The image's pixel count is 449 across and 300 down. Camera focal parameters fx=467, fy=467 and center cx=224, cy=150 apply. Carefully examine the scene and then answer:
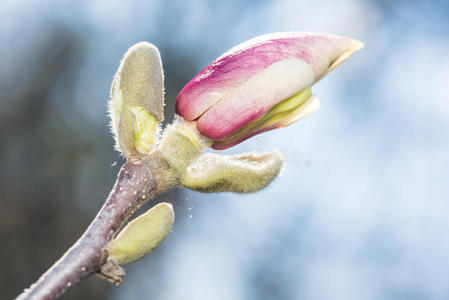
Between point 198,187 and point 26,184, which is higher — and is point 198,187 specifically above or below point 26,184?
above

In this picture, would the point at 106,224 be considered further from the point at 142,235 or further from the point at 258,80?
the point at 258,80

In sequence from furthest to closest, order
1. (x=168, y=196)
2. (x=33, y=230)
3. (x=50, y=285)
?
(x=33, y=230) < (x=168, y=196) < (x=50, y=285)

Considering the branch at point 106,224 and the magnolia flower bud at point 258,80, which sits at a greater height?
the magnolia flower bud at point 258,80

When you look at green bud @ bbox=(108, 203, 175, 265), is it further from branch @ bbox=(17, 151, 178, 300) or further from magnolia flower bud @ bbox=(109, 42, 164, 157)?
magnolia flower bud @ bbox=(109, 42, 164, 157)

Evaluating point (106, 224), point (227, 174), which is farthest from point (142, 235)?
point (227, 174)

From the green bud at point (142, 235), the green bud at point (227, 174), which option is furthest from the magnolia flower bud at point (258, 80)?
the green bud at point (142, 235)

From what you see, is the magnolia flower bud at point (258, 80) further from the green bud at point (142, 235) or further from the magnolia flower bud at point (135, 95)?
the green bud at point (142, 235)

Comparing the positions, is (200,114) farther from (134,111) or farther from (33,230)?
(33,230)

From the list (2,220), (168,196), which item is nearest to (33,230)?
(2,220)
